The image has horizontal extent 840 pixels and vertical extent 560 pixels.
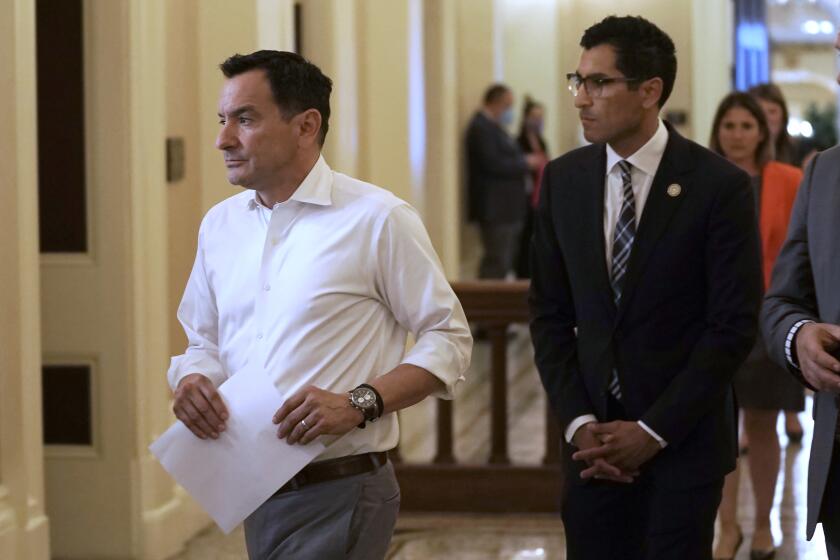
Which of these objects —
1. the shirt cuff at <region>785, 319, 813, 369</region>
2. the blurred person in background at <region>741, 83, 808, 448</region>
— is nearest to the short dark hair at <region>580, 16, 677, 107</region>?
the shirt cuff at <region>785, 319, 813, 369</region>

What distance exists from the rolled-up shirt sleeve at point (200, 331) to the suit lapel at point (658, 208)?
0.89m

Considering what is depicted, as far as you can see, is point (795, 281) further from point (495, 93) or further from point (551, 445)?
point (495, 93)

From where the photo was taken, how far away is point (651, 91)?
3297mm

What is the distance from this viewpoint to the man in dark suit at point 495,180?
12688mm

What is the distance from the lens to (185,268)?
237 inches

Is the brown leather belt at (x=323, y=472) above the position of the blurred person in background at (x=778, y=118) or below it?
below

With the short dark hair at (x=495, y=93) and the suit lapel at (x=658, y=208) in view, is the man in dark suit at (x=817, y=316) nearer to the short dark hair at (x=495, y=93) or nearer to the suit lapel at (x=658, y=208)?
the suit lapel at (x=658, y=208)

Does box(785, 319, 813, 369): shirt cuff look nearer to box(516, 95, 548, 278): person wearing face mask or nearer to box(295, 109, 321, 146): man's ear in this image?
box(295, 109, 321, 146): man's ear

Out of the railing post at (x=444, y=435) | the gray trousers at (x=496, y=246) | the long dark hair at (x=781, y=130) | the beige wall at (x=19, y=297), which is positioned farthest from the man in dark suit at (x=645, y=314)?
the gray trousers at (x=496, y=246)

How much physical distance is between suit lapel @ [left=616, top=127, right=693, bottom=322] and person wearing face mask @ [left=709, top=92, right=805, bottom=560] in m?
2.24

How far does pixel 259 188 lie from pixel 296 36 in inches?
195

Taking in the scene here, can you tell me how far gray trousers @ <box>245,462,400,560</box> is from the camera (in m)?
2.73

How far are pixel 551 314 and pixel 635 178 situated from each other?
363 mm

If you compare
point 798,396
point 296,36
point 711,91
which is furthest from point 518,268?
point 798,396
